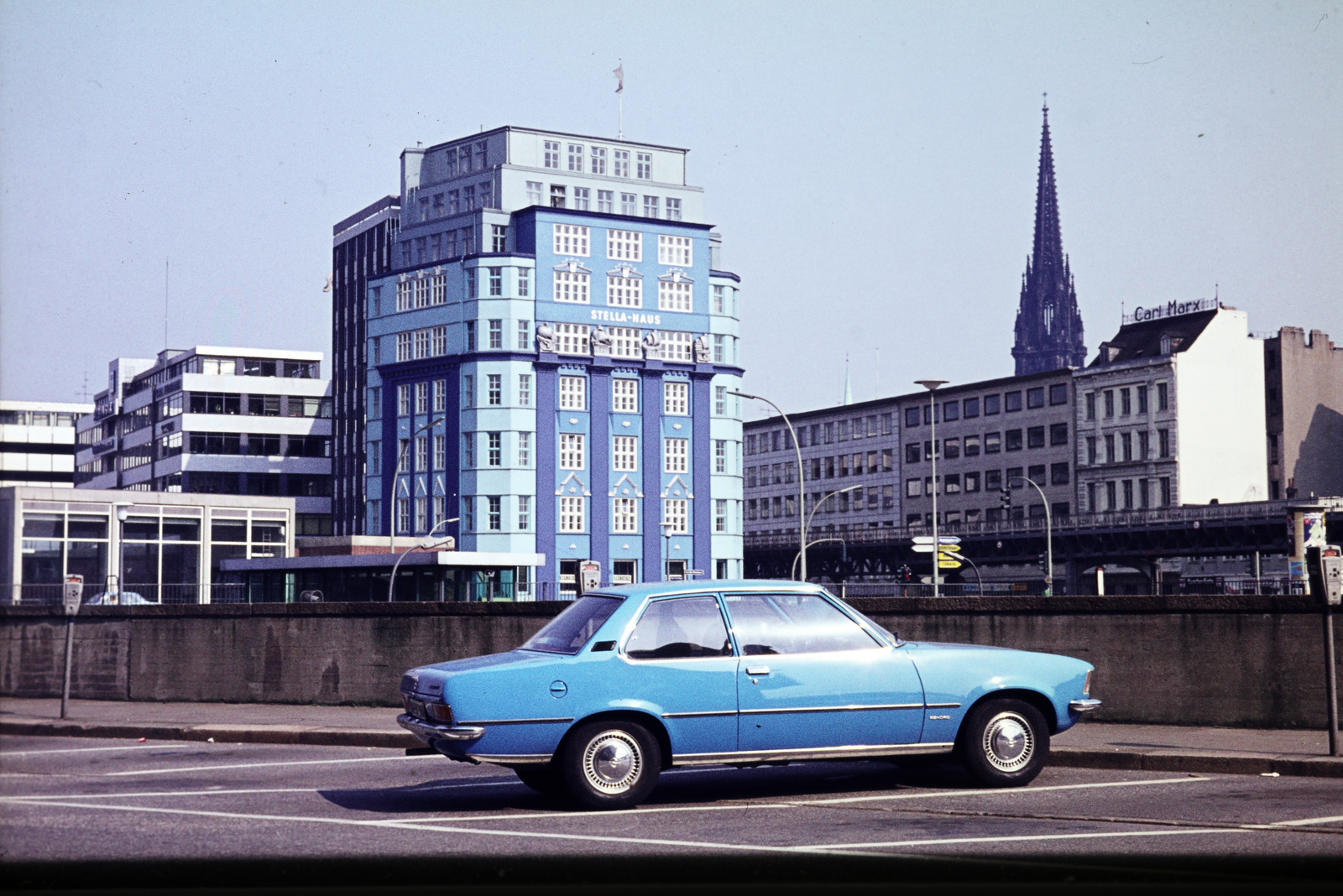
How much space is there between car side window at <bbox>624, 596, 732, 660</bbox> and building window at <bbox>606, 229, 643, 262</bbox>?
95.3m

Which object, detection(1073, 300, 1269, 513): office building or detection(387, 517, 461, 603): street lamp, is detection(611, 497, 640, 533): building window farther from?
detection(1073, 300, 1269, 513): office building

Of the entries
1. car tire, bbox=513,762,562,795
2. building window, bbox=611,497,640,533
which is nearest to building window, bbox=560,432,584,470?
building window, bbox=611,497,640,533

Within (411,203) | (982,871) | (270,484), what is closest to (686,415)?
(411,203)

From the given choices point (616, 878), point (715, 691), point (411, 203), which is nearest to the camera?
point (616, 878)

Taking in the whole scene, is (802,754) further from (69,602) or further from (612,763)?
(69,602)

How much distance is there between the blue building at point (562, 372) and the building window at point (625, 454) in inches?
4.9

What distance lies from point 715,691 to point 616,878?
3538 millimetres

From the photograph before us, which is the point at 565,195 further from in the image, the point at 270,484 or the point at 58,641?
the point at 58,641

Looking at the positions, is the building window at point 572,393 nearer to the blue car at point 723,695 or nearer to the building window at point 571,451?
the building window at point 571,451

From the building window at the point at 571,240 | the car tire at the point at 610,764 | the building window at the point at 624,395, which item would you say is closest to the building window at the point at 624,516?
the building window at the point at 624,395

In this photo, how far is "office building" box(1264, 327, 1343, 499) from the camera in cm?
10819

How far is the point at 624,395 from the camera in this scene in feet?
343

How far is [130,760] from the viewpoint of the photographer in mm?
15555

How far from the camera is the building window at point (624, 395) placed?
104 metres
